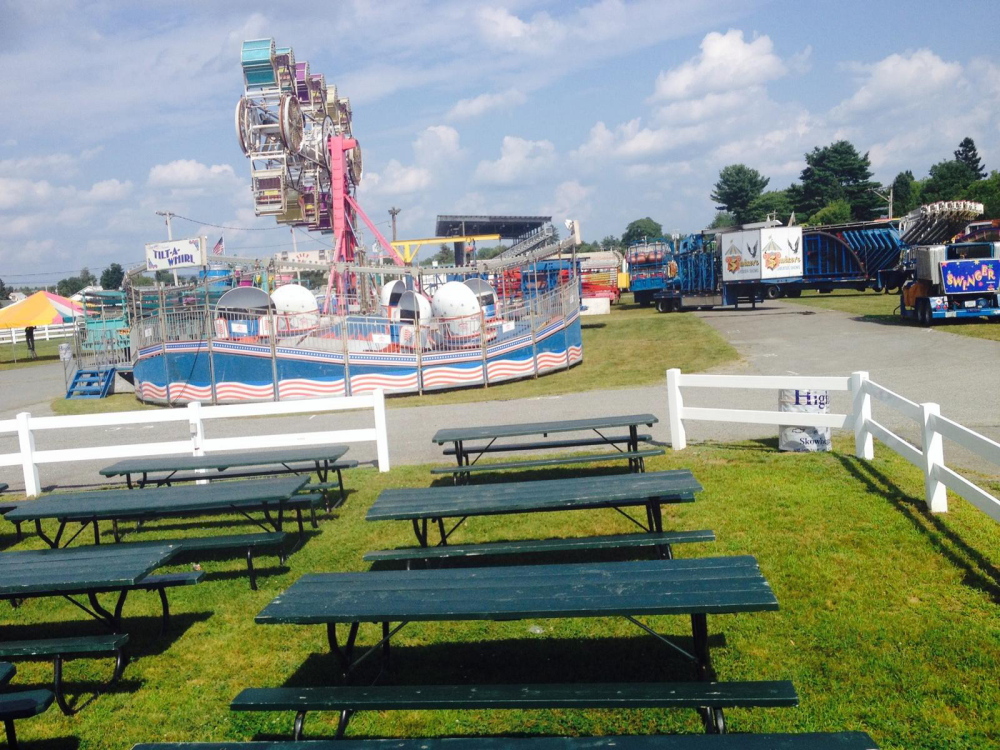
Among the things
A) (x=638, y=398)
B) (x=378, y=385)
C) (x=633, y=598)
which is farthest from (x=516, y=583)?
(x=378, y=385)

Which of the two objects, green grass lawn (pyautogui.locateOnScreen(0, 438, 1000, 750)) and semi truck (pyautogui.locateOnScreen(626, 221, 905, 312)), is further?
semi truck (pyautogui.locateOnScreen(626, 221, 905, 312))

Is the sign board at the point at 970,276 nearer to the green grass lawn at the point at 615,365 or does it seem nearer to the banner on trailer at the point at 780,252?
the green grass lawn at the point at 615,365

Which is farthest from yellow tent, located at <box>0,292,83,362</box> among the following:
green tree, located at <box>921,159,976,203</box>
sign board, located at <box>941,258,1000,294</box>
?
green tree, located at <box>921,159,976,203</box>

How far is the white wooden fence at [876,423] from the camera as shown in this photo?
6.60 m

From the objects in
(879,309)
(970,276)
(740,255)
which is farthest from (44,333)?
(970,276)

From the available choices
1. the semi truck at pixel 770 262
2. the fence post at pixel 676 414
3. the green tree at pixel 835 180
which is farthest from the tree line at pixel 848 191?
the fence post at pixel 676 414

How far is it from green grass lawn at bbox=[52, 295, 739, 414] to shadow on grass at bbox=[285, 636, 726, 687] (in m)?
13.6

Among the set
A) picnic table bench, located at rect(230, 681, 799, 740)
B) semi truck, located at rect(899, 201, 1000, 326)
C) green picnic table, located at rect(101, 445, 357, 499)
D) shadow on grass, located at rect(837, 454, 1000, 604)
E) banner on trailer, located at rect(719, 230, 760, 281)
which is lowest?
shadow on grass, located at rect(837, 454, 1000, 604)

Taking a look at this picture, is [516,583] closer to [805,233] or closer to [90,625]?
[90,625]

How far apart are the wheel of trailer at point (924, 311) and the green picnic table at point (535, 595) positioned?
78.6 ft

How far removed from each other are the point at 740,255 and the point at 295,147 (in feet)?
77.3

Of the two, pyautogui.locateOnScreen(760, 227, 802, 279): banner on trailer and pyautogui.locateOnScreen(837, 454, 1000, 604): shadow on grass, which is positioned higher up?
pyautogui.locateOnScreen(760, 227, 802, 279): banner on trailer

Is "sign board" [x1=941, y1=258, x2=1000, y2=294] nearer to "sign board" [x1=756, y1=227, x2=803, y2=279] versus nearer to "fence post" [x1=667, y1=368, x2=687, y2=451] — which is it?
"sign board" [x1=756, y1=227, x2=803, y2=279]

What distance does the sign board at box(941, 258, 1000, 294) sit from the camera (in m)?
25.1
